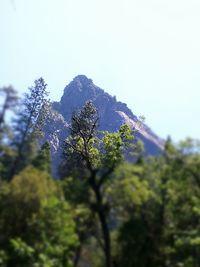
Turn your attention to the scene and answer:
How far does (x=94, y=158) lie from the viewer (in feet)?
240

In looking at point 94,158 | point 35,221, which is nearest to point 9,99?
point 35,221

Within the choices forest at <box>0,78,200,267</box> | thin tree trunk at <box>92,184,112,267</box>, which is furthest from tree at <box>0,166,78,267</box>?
thin tree trunk at <box>92,184,112,267</box>

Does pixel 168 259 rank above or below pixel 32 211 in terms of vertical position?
below

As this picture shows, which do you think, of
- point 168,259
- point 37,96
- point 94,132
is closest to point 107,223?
point 168,259

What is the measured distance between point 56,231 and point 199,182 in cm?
1051

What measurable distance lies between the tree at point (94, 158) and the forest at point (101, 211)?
133 mm

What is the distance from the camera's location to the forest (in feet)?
109

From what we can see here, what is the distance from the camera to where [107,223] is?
114ft

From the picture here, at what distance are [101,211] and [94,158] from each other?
4004 cm

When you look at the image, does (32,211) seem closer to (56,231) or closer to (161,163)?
(56,231)

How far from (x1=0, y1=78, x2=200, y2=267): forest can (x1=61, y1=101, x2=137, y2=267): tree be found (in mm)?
133

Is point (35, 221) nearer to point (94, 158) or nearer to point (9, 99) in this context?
point (9, 99)

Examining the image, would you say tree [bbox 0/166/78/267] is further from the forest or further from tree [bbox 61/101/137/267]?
tree [bbox 61/101/137/267]

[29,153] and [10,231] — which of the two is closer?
[10,231]
